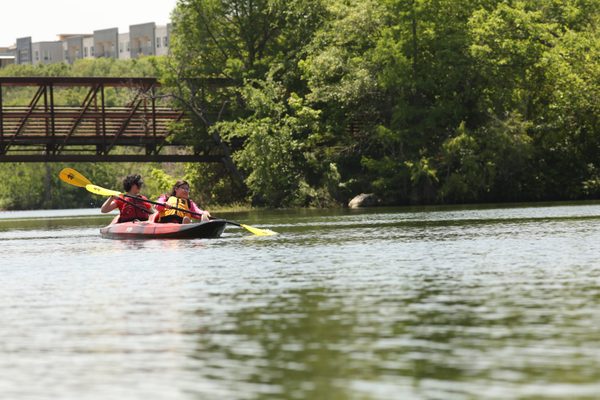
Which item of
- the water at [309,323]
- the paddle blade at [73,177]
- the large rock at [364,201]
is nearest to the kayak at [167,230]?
the paddle blade at [73,177]

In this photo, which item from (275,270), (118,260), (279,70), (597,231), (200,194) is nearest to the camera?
(275,270)

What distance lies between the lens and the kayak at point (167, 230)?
32906mm

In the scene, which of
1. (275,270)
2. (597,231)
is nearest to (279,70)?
(597,231)

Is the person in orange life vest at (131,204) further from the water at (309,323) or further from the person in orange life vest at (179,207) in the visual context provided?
the water at (309,323)

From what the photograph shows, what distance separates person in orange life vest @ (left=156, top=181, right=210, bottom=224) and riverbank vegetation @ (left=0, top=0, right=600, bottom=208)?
94.1 ft

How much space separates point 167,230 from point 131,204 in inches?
117

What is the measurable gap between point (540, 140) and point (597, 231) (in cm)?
3594

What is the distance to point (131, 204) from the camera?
36.0 m

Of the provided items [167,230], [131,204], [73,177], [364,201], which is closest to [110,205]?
[131,204]

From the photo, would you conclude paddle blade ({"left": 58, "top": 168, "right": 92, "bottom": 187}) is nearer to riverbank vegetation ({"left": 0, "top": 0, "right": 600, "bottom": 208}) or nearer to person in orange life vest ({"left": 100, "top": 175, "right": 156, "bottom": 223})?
person in orange life vest ({"left": 100, "top": 175, "right": 156, "bottom": 223})

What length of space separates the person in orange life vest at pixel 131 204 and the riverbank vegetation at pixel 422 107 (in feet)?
89.5

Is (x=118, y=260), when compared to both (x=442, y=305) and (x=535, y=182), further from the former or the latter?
(x=535, y=182)

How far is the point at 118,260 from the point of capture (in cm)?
2577

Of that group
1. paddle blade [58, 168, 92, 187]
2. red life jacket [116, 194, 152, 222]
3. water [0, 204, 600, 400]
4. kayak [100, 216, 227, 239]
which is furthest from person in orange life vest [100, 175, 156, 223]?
water [0, 204, 600, 400]
